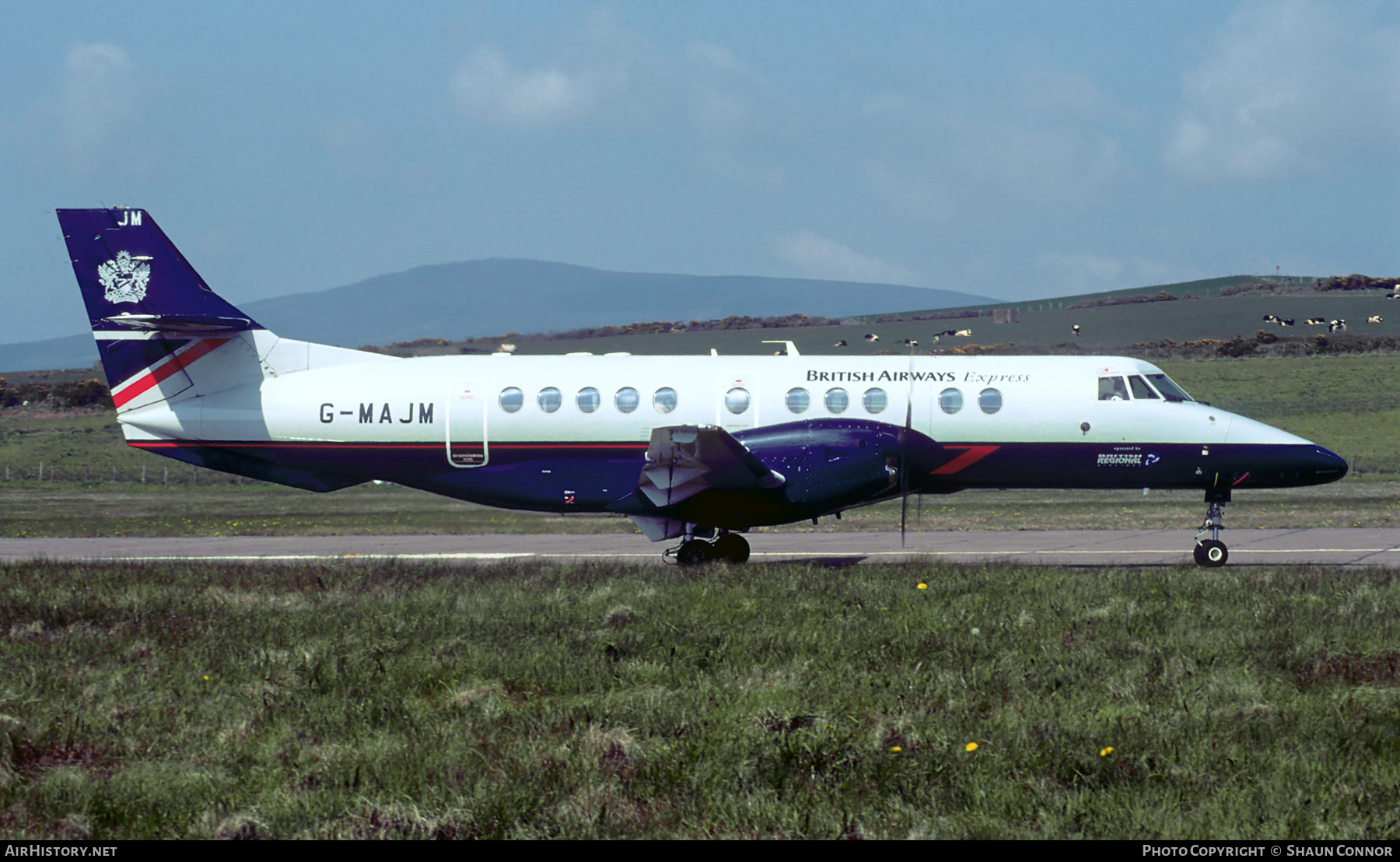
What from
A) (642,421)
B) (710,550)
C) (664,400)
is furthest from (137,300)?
(710,550)

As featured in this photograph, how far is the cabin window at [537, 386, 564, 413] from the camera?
66.3 feet

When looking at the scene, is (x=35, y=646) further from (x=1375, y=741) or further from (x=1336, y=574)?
(x=1336, y=574)

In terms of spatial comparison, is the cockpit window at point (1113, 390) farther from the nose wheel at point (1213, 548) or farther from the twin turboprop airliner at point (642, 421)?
the nose wheel at point (1213, 548)

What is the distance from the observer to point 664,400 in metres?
20.0

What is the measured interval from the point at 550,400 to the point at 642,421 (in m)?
1.68

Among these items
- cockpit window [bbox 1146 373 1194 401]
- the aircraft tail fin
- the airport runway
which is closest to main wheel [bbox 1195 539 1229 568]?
the airport runway

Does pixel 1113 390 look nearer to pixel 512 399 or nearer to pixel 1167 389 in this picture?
pixel 1167 389

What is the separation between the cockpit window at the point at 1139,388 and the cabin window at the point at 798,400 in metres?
5.70

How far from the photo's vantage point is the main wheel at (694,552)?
768 inches

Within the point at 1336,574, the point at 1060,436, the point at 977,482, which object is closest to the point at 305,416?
the point at 977,482

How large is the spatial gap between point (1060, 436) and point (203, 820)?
16299 mm

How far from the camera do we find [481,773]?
7.45 metres

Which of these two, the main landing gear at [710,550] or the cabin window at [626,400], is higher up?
the cabin window at [626,400]

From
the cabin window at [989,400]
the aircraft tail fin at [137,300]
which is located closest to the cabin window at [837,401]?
the cabin window at [989,400]
